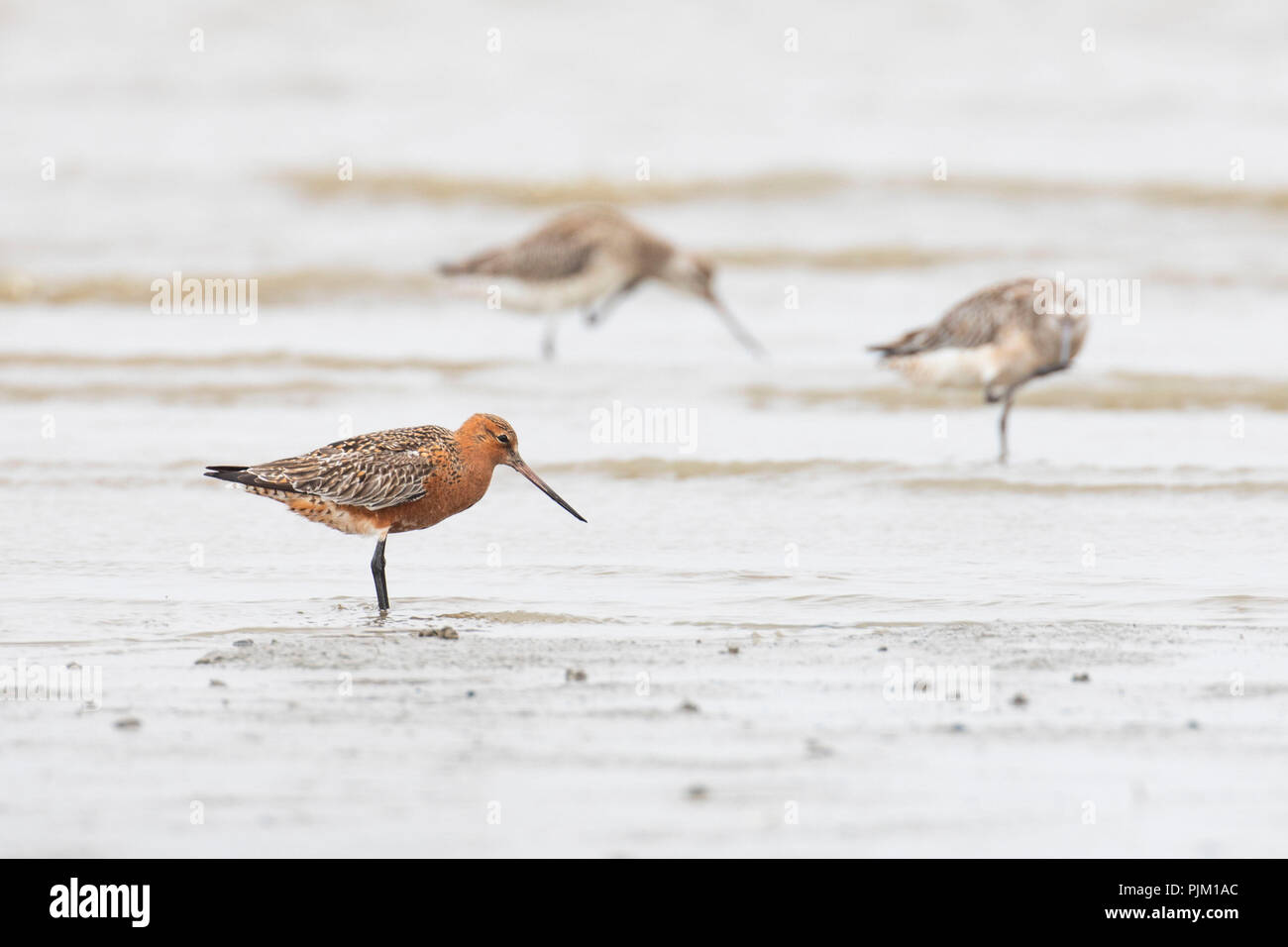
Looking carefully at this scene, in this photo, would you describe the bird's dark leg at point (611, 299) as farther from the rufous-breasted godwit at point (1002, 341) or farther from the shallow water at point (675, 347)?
the rufous-breasted godwit at point (1002, 341)

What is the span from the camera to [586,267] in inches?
547

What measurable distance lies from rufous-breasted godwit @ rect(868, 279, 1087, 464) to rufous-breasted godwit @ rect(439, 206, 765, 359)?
311 cm

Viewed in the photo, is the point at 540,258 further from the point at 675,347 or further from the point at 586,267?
the point at 675,347

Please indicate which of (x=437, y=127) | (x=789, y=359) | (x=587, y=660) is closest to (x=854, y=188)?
(x=437, y=127)

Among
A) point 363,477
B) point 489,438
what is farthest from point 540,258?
point 363,477

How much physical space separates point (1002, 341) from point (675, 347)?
4158 mm

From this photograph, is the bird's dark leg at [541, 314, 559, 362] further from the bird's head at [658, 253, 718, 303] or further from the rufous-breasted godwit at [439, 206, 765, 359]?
the bird's head at [658, 253, 718, 303]

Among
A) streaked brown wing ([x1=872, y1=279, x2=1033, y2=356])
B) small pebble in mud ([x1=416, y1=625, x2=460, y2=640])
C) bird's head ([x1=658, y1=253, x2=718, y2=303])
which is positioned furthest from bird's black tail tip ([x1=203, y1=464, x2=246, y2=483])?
bird's head ([x1=658, y1=253, x2=718, y2=303])

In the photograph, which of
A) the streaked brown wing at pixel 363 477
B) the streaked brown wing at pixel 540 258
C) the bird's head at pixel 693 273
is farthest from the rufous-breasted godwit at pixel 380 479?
the bird's head at pixel 693 273

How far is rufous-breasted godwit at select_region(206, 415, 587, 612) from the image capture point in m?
6.34

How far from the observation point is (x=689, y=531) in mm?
7480

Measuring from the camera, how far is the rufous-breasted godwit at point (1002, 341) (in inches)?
392

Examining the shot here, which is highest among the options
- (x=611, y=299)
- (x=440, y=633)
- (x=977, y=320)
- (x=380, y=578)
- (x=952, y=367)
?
(x=611, y=299)
